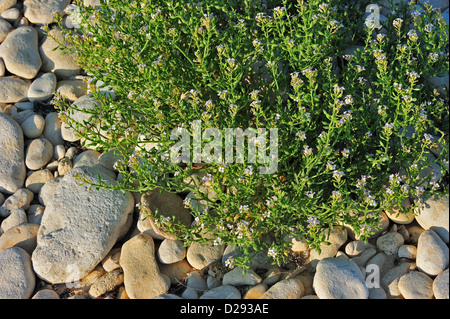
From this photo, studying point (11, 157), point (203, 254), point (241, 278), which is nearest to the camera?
point (241, 278)

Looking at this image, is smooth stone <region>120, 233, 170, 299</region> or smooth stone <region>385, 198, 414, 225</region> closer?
smooth stone <region>120, 233, 170, 299</region>

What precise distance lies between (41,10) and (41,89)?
1182mm

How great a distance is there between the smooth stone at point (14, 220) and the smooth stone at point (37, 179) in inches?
12.8

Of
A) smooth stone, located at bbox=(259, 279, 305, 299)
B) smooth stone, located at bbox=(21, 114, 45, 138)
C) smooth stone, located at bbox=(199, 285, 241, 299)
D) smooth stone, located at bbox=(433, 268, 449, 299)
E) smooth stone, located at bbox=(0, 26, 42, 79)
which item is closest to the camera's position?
smooth stone, located at bbox=(433, 268, 449, 299)

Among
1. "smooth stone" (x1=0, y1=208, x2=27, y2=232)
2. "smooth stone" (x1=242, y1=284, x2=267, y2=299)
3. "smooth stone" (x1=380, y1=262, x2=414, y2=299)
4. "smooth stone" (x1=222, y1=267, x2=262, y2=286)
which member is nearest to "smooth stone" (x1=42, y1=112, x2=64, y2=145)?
"smooth stone" (x1=0, y1=208, x2=27, y2=232)

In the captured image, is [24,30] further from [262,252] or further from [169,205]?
[262,252]

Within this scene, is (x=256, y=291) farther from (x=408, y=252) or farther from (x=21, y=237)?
(x=21, y=237)

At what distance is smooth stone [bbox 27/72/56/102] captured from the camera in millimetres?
5926

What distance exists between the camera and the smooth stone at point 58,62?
610 centimetres

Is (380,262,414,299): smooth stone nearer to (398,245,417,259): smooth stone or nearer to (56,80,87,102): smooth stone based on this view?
(398,245,417,259): smooth stone

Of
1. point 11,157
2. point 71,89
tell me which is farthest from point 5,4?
point 11,157

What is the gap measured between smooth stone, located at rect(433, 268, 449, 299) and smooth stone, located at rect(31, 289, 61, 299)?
→ 3157 millimetres

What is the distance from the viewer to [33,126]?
566 cm
